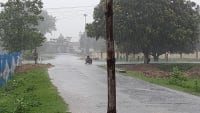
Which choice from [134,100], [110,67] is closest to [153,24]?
[134,100]

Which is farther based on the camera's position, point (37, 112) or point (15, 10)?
point (15, 10)

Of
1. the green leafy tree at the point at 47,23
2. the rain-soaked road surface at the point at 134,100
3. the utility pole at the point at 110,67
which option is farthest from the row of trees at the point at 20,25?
the green leafy tree at the point at 47,23

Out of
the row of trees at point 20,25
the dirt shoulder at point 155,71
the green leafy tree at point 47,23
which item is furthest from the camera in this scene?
the green leafy tree at point 47,23

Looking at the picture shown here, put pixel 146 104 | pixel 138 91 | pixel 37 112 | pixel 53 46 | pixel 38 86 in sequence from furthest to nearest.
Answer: pixel 53 46 → pixel 38 86 → pixel 138 91 → pixel 146 104 → pixel 37 112

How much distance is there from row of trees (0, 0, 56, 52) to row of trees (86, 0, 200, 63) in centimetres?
638

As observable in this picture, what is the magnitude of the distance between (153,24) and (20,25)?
13503 millimetres

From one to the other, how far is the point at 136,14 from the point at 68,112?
33.6 meters

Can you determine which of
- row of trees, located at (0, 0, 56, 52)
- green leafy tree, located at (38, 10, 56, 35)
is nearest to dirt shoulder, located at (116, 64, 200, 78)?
row of trees, located at (0, 0, 56, 52)

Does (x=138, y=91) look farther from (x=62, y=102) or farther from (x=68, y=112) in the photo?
(x=68, y=112)

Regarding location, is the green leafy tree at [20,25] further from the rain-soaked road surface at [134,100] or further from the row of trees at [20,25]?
the rain-soaked road surface at [134,100]

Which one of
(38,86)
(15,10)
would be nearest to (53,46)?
(15,10)

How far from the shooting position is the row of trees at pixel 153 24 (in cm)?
4569

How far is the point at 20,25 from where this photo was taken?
155ft

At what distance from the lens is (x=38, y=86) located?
23.7m
